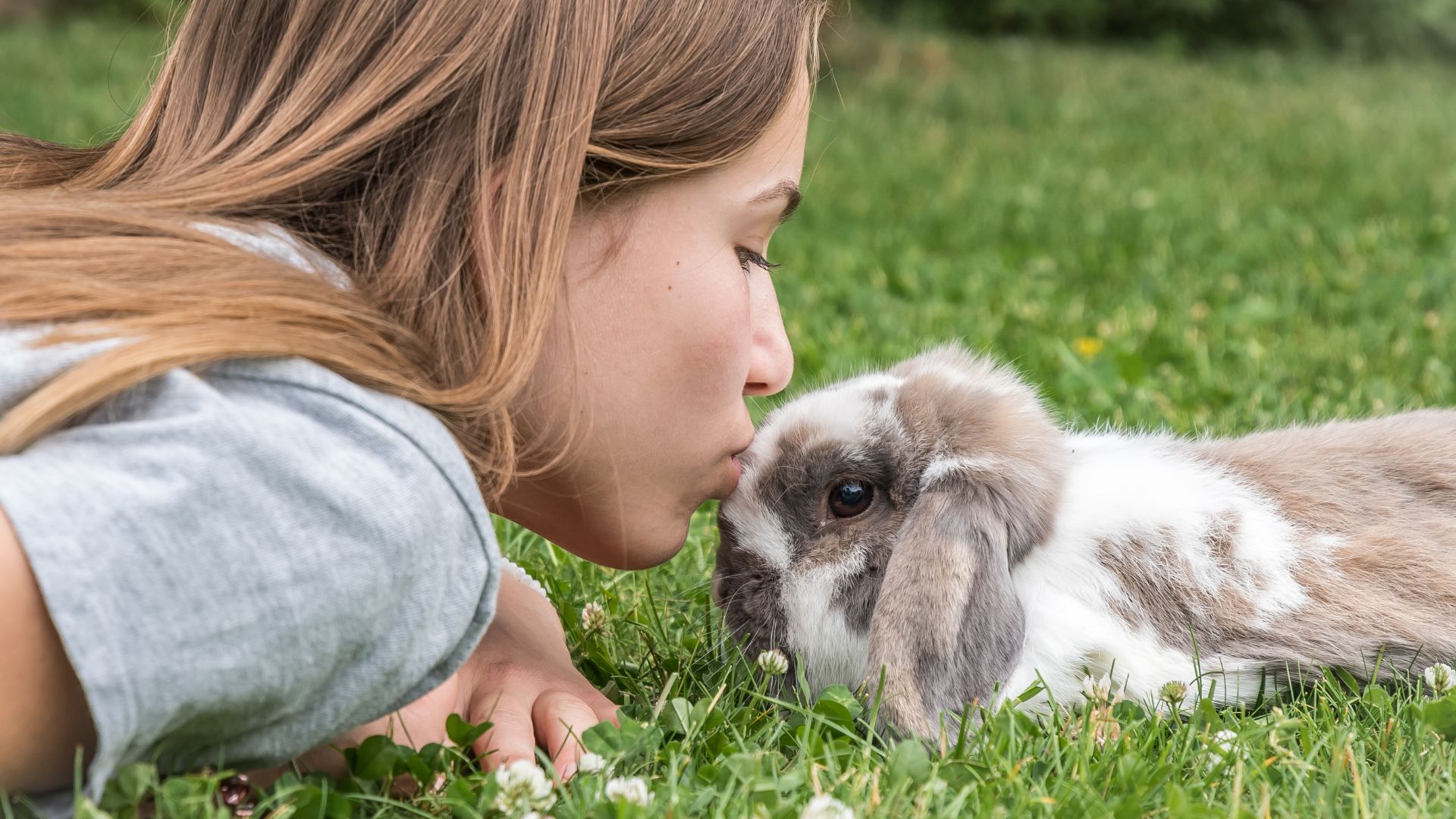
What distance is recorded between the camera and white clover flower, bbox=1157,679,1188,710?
83.1 inches

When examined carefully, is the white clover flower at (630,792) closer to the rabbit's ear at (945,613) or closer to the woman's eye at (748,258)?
the rabbit's ear at (945,613)

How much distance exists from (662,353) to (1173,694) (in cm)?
89

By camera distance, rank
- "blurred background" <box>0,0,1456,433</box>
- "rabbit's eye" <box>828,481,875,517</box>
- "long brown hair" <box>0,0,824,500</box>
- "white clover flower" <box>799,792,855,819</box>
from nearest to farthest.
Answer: "white clover flower" <box>799,792,855,819</box> → "long brown hair" <box>0,0,824,500</box> → "rabbit's eye" <box>828,481,875,517</box> → "blurred background" <box>0,0,1456,433</box>

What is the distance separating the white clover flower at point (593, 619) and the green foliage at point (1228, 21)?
13434 mm

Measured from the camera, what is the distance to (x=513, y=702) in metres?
2.14

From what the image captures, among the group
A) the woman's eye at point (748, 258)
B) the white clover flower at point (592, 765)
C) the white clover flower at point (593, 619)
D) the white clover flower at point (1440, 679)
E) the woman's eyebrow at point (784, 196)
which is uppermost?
the woman's eyebrow at point (784, 196)

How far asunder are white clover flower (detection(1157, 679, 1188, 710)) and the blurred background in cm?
117

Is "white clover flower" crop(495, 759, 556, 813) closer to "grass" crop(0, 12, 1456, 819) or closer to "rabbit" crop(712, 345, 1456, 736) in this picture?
"grass" crop(0, 12, 1456, 819)

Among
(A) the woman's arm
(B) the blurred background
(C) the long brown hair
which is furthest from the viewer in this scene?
(B) the blurred background

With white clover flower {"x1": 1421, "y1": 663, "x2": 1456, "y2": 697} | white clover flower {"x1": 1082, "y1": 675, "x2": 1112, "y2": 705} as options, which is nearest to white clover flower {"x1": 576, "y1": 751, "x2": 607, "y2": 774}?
white clover flower {"x1": 1082, "y1": 675, "x2": 1112, "y2": 705}

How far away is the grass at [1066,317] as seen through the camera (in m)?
1.87

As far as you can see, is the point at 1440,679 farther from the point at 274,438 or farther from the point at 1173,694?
the point at 274,438

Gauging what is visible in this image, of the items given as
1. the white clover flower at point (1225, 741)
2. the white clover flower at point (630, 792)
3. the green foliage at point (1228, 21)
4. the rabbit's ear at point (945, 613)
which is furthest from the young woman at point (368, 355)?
the green foliage at point (1228, 21)

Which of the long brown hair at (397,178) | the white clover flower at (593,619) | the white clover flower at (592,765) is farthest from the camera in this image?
the white clover flower at (593,619)
